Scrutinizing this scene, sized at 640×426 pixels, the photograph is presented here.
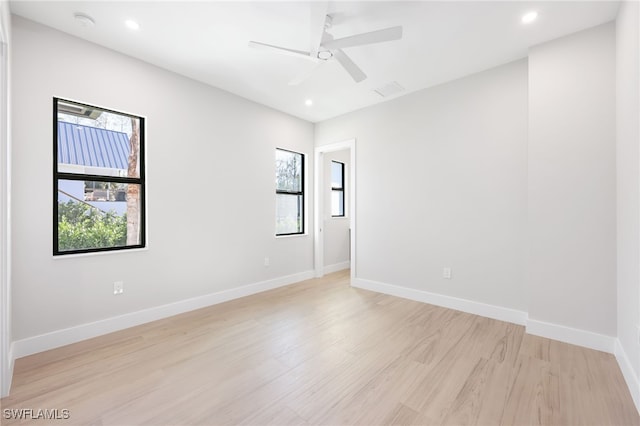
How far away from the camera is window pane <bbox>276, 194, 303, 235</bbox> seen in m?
4.59

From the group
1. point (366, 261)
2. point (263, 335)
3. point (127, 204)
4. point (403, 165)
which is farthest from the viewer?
point (366, 261)

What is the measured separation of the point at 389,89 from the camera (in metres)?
3.65

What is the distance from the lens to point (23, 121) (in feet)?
7.56

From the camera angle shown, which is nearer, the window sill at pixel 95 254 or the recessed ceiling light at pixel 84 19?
the recessed ceiling light at pixel 84 19

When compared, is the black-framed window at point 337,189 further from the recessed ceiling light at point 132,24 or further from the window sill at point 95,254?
the recessed ceiling light at point 132,24

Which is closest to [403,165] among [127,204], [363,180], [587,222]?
[363,180]

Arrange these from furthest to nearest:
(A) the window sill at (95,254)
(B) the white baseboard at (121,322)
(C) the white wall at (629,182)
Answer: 1. (A) the window sill at (95,254)
2. (B) the white baseboard at (121,322)
3. (C) the white wall at (629,182)

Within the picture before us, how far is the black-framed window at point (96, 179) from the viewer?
2.54 meters

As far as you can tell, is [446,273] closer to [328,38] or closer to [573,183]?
[573,183]

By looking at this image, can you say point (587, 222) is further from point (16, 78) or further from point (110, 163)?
point (16, 78)

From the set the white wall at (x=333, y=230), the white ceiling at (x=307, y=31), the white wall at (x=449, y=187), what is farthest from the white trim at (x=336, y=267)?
the white ceiling at (x=307, y=31)

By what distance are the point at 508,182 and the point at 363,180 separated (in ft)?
6.29

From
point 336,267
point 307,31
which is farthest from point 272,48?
point 336,267

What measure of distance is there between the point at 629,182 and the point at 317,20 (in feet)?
8.37
